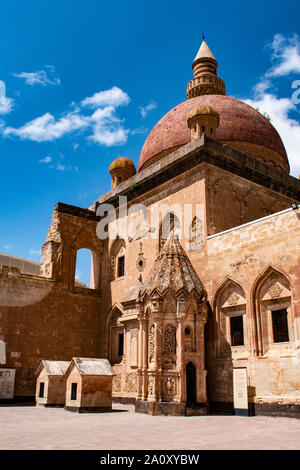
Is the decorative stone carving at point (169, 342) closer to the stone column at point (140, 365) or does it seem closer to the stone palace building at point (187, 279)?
the stone palace building at point (187, 279)

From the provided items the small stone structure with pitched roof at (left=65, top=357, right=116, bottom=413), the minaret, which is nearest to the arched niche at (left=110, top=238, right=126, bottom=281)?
the small stone structure with pitched roof at (left=65, top=357, right=116, bottom=413)

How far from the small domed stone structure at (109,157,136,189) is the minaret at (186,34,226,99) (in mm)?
5433

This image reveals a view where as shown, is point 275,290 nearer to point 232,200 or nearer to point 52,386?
point 232,200

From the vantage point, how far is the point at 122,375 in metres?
16.9

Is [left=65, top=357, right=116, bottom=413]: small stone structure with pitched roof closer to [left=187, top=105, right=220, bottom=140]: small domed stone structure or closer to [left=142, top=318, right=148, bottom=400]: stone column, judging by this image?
[left=142, top=318, right=148, bottom=400]: stone column

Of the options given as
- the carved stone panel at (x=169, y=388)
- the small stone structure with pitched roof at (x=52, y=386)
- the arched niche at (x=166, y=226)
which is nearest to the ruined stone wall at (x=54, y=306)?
the small stone structure with pitched roof at (x=52, y=386)

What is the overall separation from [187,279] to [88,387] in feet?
13.8

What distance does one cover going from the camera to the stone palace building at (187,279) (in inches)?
489

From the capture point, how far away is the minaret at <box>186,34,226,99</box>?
2397 cm

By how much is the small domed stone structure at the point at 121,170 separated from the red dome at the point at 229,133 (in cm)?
57

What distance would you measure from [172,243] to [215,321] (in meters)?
2.84

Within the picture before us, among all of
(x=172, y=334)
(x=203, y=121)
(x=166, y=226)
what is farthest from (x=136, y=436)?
(x=203, y=121)

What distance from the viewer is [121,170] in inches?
879
